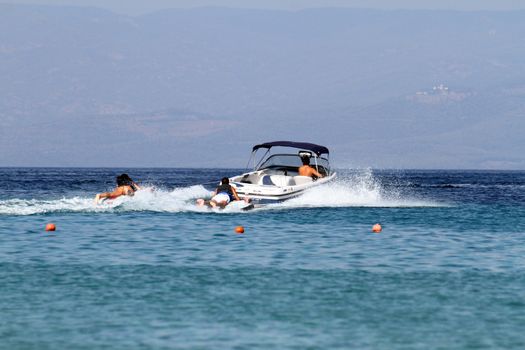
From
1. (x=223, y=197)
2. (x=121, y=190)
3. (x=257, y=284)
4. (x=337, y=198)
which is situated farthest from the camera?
(x=337, y=198)

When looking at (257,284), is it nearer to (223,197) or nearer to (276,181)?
(223,197)

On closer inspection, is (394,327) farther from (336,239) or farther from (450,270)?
(336,239)

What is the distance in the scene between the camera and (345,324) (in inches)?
762

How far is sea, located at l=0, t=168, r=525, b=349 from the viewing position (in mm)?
18344

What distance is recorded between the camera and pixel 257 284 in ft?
77.7

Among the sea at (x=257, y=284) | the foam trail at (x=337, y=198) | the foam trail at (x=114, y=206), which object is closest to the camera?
the sea at (x=257, y=284)

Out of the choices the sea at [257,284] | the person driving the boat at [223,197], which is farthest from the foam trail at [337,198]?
the sea at [257,284]

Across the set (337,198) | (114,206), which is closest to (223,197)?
(114,206)

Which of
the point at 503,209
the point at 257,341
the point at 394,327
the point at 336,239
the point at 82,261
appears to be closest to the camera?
the point at 257,341

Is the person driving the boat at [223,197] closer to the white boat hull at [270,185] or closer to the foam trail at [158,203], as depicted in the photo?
the foam trail at [158,203]

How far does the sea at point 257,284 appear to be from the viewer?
18344mm

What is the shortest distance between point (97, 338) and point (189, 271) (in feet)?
26.0

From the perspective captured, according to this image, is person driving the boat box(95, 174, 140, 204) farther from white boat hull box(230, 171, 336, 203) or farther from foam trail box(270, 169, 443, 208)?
foam trail box(270, 169, 443, 208)

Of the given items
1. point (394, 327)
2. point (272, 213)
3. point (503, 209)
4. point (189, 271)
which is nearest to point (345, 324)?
point (394, 327)
